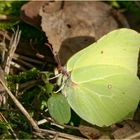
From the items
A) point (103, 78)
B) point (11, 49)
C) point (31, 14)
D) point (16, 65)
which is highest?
point (31, 14)

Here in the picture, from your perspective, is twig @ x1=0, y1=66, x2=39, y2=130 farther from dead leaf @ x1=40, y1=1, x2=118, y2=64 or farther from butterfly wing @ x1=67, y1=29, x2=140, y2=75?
dead leaf @ x1=40, y1=1, x2=118, y2=64

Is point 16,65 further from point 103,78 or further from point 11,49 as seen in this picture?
point 103,78

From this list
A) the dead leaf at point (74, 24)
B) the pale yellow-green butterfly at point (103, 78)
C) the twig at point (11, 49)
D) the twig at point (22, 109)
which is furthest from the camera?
the dead leaf at point (74, 24)

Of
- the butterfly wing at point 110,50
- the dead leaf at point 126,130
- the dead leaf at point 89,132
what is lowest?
the dead leaf at point 126,130

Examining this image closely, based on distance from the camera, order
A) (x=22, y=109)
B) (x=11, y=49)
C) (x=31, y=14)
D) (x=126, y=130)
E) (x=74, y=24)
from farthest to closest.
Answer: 1. (x=74, y=24)
2. (x=31, y=14)
3. (x=11, y=49)
4. (x=126, y=130)
5. (x=22, y=109)

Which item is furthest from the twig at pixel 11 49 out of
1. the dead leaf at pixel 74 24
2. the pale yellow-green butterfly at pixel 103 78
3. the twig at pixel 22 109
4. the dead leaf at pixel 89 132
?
the dead leaf at pixel 89 132

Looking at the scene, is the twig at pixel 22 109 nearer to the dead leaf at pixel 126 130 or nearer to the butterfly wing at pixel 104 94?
the butterfly wing at pixel 104 94

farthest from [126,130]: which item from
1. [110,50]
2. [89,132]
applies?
[110,50]
